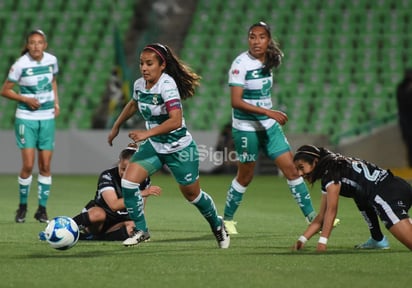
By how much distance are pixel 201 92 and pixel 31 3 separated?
5768 mm

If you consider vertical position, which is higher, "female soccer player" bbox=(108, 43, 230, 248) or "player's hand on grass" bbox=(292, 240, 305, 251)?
"female soccer player" bbox=(108, 43, 230, 248)

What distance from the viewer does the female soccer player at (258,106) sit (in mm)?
9508

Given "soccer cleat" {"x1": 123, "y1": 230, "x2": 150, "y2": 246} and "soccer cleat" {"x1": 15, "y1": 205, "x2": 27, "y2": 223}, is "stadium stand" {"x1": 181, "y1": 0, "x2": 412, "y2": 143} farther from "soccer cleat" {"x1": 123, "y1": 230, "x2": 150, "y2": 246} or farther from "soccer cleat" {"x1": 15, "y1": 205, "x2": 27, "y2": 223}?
"soccer cleat" {"x1": 123, "y1": 230, "x2": 150, "y2": 246}

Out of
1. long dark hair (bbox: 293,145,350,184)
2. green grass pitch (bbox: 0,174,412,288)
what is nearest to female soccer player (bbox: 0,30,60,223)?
green grass pitch (bbox: 0,174,412,288)

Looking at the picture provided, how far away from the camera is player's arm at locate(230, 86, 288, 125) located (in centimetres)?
891

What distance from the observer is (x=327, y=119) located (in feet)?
70.9

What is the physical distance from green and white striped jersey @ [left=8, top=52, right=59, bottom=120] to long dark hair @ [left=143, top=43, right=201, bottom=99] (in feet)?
10.3

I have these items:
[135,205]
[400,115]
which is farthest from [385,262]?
[400,115]

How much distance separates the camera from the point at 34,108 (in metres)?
11.0

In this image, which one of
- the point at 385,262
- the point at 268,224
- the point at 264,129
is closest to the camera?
the point at 385,262

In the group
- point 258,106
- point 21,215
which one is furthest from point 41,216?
point 258,106

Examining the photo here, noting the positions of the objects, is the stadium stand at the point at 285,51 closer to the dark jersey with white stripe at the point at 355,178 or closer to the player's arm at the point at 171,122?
the dark jersey with white stripe at the point at 355,178

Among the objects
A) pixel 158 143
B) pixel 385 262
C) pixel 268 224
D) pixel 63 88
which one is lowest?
pixel 63 88

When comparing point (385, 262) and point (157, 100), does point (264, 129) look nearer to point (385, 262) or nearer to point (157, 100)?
point (157, 100)
